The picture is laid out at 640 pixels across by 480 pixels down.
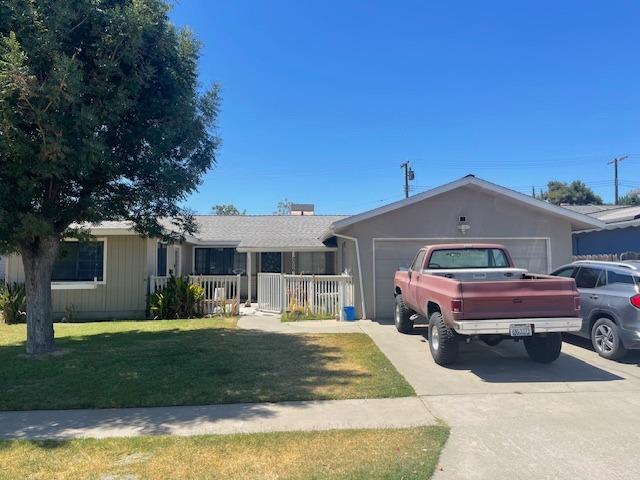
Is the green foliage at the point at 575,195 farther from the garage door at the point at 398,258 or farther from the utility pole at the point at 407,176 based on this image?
the garage door at the point at 398,258

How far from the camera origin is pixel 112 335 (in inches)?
434

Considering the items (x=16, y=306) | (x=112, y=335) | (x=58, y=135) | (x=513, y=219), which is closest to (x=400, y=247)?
(x=513, y=219)

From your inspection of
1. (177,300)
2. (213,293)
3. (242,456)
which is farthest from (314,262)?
(242,456)

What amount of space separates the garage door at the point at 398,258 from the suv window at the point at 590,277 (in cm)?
409

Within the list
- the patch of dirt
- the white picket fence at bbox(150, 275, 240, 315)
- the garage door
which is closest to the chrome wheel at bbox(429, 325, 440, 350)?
the patch of dirt

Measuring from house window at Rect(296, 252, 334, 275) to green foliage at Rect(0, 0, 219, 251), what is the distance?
1116 centimetres

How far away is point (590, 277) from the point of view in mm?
8711

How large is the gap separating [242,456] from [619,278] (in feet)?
23.3

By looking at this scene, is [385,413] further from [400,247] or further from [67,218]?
[400,247]

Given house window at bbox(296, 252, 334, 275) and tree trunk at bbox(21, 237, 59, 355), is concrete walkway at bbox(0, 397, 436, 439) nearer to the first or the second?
tree trunk at bbox(21, 237, 59, 355)

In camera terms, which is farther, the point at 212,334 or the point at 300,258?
the point at 300,258

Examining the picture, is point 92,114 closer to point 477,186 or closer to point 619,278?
point 619,278

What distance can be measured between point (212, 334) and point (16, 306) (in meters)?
6.88

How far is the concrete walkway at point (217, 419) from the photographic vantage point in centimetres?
496
